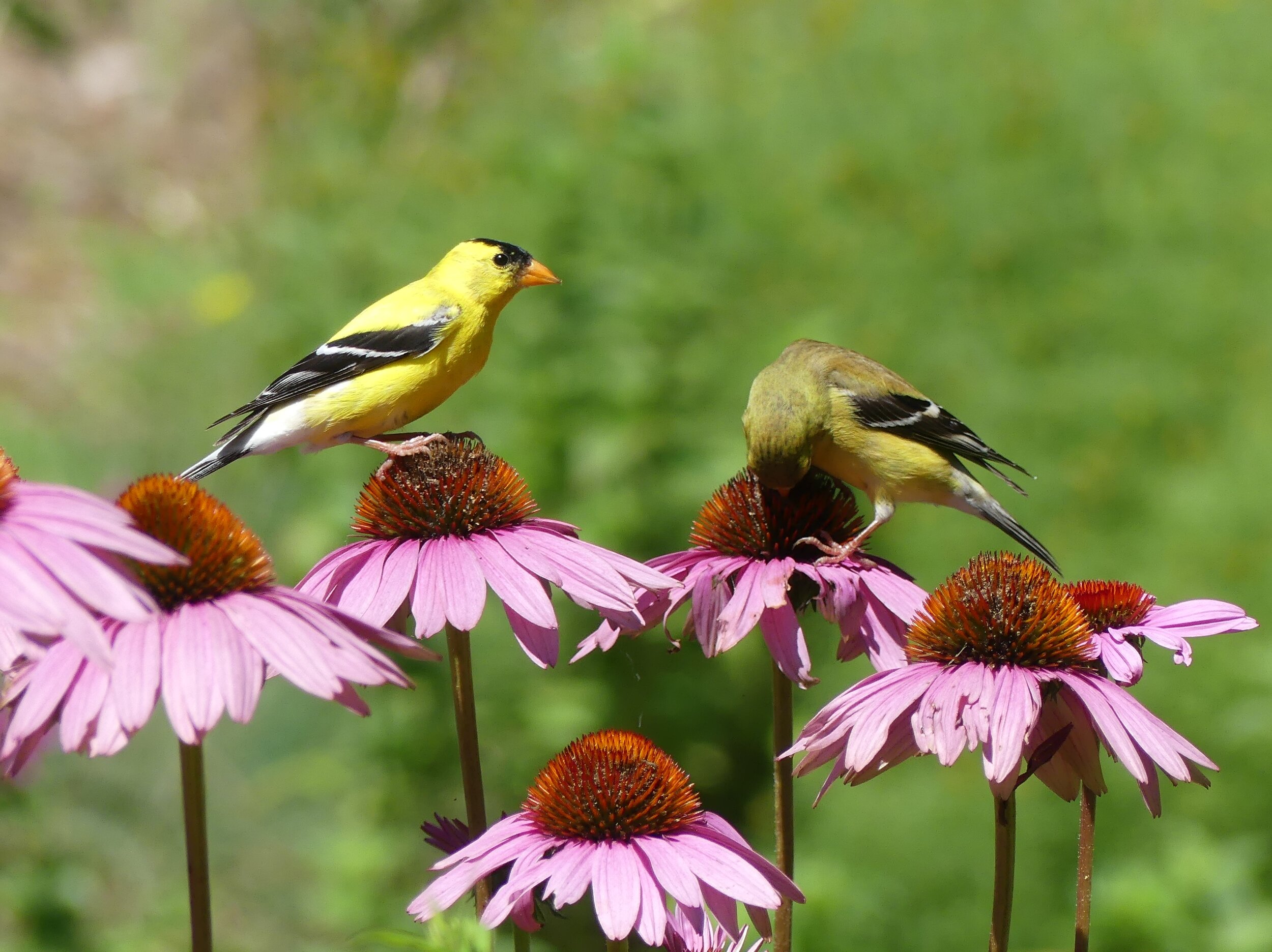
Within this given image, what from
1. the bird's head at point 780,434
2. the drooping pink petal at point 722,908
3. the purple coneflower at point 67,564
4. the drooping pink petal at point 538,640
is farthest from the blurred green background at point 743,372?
the purple coneflower at point 67,564

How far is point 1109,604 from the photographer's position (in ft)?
4.85

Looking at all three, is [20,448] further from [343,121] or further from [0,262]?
[0,262]

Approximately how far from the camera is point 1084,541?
17.3ft

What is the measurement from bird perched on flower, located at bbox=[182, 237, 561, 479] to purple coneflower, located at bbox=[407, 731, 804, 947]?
932 mm

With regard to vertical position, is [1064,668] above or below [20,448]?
below

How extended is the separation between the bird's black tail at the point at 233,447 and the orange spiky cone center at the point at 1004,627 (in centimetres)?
134

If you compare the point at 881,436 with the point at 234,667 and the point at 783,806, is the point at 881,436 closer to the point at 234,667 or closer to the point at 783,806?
the point at 783,806

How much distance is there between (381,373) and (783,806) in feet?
3.90

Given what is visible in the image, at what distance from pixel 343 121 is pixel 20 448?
2.33 m

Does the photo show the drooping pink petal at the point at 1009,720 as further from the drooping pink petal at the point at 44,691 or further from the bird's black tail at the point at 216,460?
the bird's black tail at the point at 216,460

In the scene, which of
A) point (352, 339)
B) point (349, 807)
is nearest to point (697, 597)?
point (352, 339)

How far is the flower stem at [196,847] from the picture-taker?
914 millimetres

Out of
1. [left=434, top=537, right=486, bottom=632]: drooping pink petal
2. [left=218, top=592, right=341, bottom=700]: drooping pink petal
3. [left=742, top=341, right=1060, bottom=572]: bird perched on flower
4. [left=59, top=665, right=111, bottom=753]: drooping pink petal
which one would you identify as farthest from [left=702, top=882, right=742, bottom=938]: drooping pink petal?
[left=742, top=341, right=1060, bottom=572]: bird perched on flower

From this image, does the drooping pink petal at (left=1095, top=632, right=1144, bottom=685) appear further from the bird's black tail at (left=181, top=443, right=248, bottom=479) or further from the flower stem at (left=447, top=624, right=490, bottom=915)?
the bird's black tail at (left=181, top=443, right=248, bottom=479)
